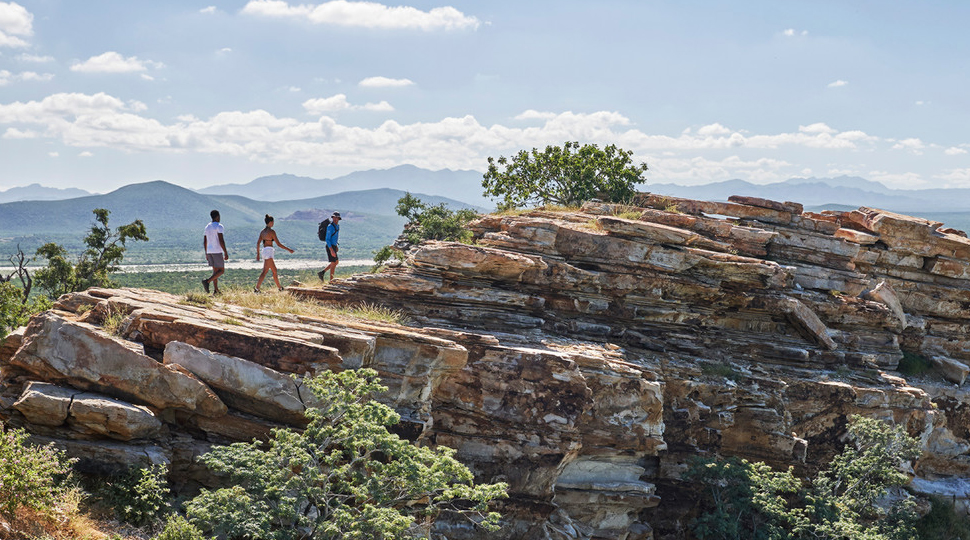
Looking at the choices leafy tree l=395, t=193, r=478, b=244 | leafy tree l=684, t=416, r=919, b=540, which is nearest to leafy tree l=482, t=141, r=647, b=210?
leafy tree l=395, t=193, r=478, b=244

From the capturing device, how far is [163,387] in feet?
52.6

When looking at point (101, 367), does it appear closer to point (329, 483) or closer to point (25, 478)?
point (25, 478)

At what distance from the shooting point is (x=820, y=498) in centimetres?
2384

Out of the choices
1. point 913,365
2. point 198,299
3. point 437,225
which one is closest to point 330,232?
point 198,299

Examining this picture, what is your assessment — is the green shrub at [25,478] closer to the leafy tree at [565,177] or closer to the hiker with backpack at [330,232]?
the hiker with backpack at [330,232]

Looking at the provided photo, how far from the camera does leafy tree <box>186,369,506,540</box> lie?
13645mm

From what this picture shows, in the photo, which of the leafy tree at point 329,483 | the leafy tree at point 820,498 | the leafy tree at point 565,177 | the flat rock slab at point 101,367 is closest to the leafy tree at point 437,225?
the leafy tree at point 565,177

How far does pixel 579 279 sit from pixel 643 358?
415 centimetres

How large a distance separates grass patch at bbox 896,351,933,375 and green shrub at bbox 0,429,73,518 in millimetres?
35617

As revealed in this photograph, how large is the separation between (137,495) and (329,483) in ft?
14.7

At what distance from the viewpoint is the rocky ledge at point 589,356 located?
16328mm

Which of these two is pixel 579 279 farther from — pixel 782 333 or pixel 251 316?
pixel 251 316

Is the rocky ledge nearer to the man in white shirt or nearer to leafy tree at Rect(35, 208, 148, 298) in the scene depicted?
the man in white shirt

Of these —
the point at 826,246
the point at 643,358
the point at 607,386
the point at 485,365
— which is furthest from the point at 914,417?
the point at 485,365
